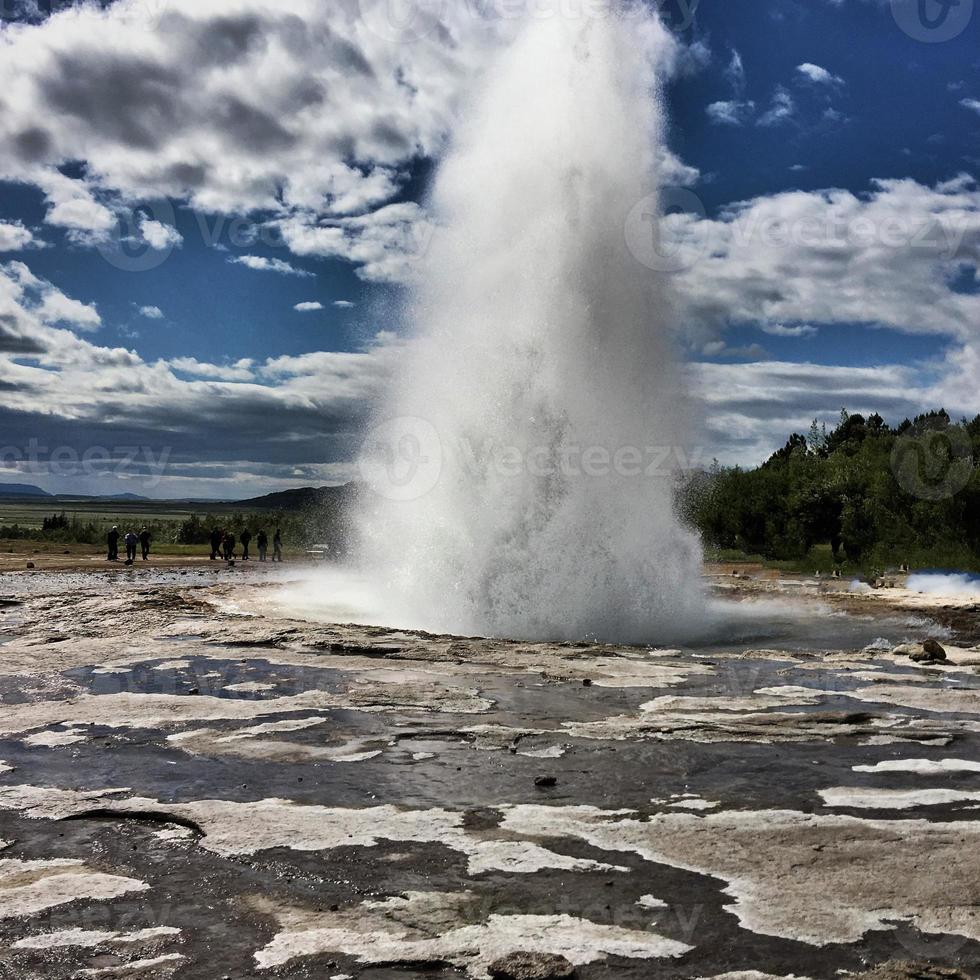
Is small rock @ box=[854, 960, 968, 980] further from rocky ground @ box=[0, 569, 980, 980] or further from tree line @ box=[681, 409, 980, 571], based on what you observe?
tree line @ box=[681, 409, 980, 571]

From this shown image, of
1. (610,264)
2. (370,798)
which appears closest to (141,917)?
(370,798)

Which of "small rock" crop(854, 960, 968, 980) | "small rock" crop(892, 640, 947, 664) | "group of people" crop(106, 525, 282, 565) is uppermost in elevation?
"group of people" crop(106, 525, 282, 565)

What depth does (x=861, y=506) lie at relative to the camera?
48469 mm

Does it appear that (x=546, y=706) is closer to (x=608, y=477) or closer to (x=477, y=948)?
(x=477, y=948)

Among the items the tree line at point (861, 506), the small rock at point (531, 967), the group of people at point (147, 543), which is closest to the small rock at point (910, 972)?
the small rock at point (531, 967)

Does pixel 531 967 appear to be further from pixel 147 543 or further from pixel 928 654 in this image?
pixel 147 543

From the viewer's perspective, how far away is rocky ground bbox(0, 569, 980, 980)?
14.5 feet

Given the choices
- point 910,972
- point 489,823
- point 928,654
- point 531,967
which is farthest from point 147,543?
point 910,972

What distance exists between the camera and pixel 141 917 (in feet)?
15.7

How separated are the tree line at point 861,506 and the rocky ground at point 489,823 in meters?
→ 13.4

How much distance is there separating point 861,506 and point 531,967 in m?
48.1

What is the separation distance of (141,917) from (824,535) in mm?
54633

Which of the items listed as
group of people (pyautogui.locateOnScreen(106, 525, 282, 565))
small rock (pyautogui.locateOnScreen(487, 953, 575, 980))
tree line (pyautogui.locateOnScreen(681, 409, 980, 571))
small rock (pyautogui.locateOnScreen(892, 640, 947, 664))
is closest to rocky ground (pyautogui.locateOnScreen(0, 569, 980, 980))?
small rock (pyautogui.locateOnScreen(487, 953, 575, 980))

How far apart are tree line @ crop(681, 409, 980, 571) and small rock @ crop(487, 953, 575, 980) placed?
1875cm
